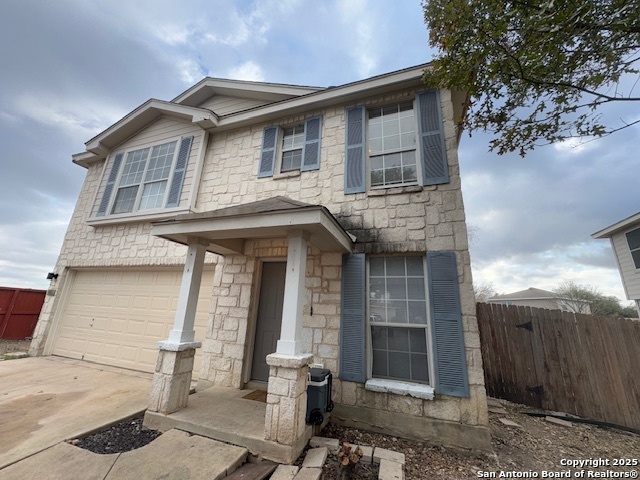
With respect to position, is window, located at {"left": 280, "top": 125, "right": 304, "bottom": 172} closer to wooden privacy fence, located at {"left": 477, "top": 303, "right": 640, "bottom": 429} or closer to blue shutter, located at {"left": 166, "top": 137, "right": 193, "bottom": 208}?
blue shutter, located at {"left": 166, "top": 137, "right": 193, "bottom": 208}

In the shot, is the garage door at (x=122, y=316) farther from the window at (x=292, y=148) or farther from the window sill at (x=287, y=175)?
the window at (x=292, y=148)

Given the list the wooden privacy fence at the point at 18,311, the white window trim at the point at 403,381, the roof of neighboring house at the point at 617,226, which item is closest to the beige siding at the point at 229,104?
the white window trim at the point at 403,381

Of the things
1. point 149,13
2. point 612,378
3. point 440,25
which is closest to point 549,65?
point 440,25

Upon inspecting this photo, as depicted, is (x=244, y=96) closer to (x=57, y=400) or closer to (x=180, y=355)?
(x=180, y=355)

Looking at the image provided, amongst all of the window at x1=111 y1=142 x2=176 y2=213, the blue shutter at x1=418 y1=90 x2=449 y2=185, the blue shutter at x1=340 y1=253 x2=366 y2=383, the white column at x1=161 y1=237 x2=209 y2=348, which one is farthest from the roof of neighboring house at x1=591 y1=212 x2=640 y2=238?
the window at x1=111 y1=142 x2=176 y2=213

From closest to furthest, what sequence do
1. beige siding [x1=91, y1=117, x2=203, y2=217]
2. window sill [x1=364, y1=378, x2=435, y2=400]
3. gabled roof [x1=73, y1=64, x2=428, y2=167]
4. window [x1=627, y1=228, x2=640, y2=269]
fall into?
window sill [x1=364, y1=378, x2=435, y2=400], gabled roof [x1=73, y1=64, x2=428, y2=167], beige siding [x1=91, y1=117, x2=203, y2=217], window [x1=627, y1=228, x2=640, y2=269]

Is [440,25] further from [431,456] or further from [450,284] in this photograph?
[431,456]

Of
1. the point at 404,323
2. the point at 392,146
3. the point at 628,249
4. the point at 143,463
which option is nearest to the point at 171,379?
the point at 143,463

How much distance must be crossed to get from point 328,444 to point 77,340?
6838 mm

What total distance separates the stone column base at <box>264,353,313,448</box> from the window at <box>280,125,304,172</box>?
3.68m

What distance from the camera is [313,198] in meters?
4.45

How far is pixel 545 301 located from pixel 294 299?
30038 millimetres

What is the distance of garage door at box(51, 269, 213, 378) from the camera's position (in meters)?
4.96

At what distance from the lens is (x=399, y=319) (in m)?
3.53
